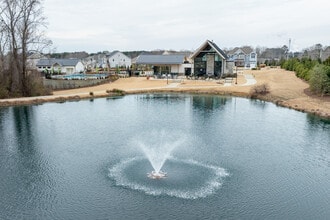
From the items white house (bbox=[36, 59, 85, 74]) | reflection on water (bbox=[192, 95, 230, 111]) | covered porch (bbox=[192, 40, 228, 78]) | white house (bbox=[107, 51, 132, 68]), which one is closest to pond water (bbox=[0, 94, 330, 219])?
reflection on water (bbox=[192, 95, 230, 111])

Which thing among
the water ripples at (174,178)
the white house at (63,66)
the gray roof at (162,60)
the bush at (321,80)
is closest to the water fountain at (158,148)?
the water ripples at (174,178)

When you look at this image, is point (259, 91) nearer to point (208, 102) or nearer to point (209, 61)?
point (208, 102)

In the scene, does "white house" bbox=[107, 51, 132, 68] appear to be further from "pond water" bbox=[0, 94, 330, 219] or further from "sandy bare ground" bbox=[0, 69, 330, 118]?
"pond water" bbox=[0, 94, 330, 219]

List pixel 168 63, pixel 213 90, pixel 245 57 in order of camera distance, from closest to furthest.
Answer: pixel 213 90 → pixel 168 63 → pixel 245 57

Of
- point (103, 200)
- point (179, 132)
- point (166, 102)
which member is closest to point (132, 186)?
point (103, 200)

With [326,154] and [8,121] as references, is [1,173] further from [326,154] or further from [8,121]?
[326,154]

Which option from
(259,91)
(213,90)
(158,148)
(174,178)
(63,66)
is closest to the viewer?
(174,178)

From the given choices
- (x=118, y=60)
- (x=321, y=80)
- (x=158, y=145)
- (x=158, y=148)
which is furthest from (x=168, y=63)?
(x=158, y=148)
